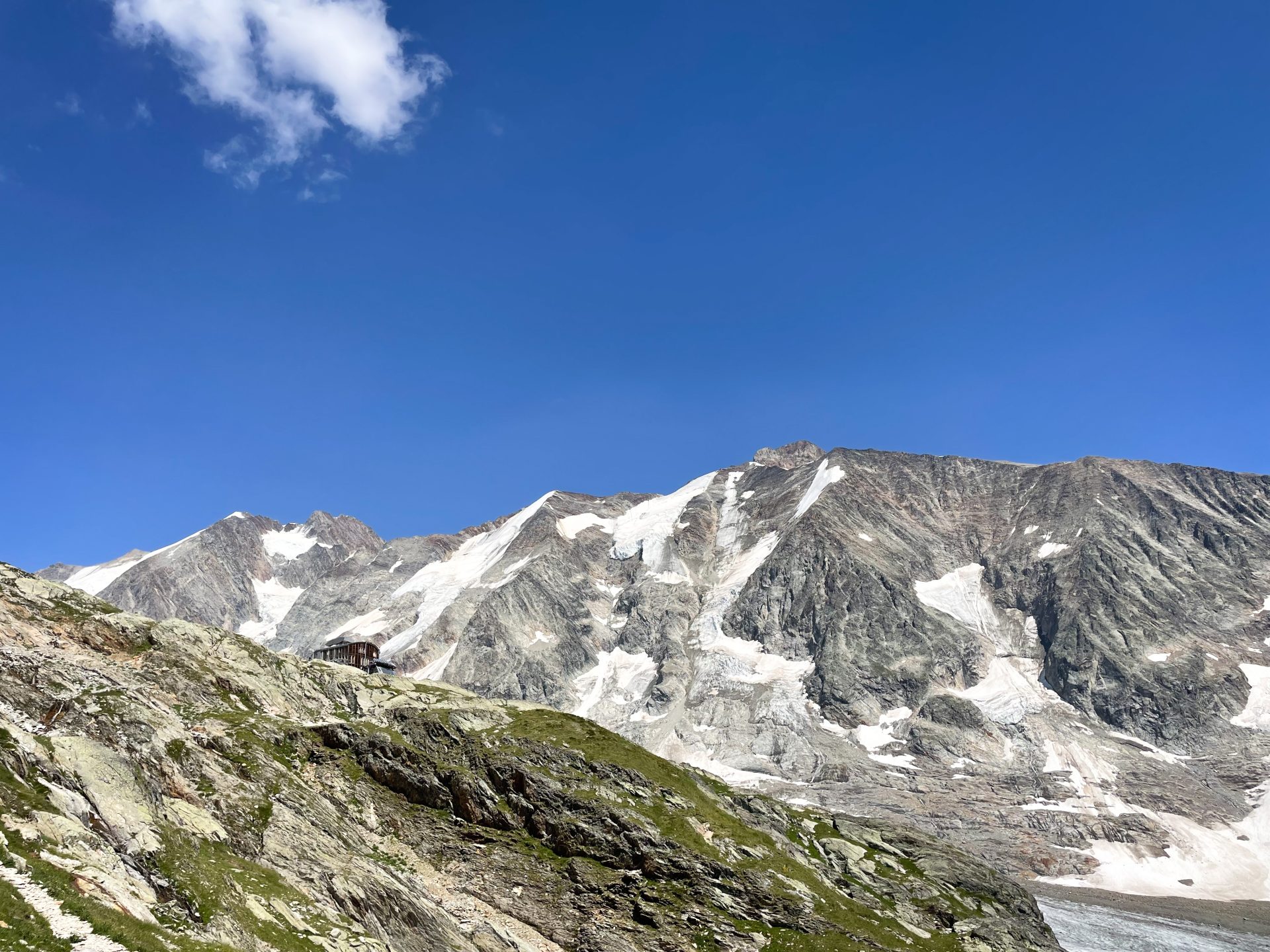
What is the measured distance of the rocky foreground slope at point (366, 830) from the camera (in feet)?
79.2

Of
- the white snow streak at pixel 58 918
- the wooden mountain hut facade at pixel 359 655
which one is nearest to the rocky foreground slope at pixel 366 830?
the white snow streak at pixel 58 918

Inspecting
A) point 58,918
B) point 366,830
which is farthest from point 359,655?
point 58,918

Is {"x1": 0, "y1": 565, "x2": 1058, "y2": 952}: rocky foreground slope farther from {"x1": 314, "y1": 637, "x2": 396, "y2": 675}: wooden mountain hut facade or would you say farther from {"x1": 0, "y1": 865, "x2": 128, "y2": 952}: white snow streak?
{"x1": 314, "y1": 637, "x2": 396, "y2": 675}: wooden mountain hut facade

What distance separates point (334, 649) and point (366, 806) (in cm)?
5512

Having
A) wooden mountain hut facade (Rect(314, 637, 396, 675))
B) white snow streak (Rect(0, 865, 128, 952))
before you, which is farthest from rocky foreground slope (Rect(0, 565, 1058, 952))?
wooden mountain hut facade (Rect(314, 637, 396, 675))

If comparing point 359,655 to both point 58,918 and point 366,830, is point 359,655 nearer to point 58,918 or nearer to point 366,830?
point 366,830

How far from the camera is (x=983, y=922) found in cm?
5631

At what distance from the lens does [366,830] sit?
41.8m

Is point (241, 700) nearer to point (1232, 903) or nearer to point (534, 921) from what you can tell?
point (534, 921)

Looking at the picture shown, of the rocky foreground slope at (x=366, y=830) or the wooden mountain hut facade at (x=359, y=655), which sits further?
the wooden mountain hut facade at (x=359, y=655)

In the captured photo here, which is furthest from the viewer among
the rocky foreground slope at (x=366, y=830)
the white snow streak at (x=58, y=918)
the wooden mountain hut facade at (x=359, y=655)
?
the wooden mountain hut facade at (x=359, y=655)

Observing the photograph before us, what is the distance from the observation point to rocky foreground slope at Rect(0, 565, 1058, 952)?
2412cm

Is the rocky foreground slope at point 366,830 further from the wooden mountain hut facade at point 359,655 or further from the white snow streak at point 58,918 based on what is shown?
the wooden mountain hut facade at point 359,655

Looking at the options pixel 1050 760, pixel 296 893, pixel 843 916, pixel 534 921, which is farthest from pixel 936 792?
pixel 296 893
